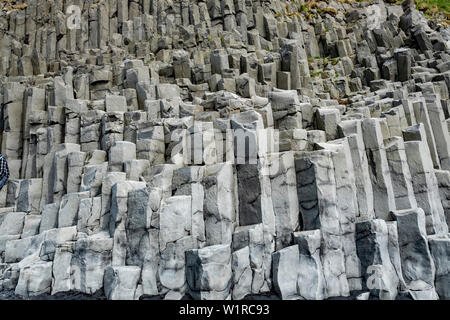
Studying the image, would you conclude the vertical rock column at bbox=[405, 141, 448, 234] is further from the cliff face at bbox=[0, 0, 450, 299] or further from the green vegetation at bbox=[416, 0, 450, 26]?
the green vegetation at bbox=[416, 0, 450, 26]

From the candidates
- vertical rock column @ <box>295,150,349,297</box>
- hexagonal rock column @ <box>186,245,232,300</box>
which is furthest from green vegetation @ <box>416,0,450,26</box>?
hexagonal rock column @ <box>186,245,232,300</box>

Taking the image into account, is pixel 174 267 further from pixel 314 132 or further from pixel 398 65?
pixel 398 65

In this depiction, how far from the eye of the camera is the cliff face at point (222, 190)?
9727 mm

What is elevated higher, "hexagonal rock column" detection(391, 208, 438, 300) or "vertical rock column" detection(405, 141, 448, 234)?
"vertical rock column" detection(405, 141, 448, 234)

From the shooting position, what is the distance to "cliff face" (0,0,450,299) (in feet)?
31.9

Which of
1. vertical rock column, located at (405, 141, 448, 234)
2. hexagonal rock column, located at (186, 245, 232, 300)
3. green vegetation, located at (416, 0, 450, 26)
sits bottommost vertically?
hexagonal rock column, located at (186, 245, 232, 300)

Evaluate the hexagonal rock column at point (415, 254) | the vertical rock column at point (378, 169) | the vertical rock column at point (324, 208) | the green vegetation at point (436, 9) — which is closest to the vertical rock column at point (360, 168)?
the vertical rock column at point (378, 169)

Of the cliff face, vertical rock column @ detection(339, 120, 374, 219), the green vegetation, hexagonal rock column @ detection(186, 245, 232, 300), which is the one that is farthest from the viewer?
the green vegetation

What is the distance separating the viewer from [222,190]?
10.6 meters

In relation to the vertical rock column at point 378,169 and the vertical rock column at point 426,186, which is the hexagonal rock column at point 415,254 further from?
the vertical rock column at point 426,186

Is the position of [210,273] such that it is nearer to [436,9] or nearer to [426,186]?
[426,186]

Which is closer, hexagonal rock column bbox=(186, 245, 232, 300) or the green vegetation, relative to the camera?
hexagonal rock column bbox=(186, 245, 232, 300)

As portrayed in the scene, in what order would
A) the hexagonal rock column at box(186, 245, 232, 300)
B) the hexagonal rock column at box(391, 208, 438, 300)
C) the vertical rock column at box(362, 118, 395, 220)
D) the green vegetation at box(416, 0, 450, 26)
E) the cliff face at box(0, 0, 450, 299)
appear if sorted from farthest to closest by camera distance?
the green vegetation at box(416, 0, 450, 26)
the vertical rock column at box(362, 118, 395, 220)
the hexagonal rock column at box(391, 208, 438, 300)
the cliff face at box(0, 0, 450, 299)
the hexagonal rock column at box(186, 245, 232, 300)
